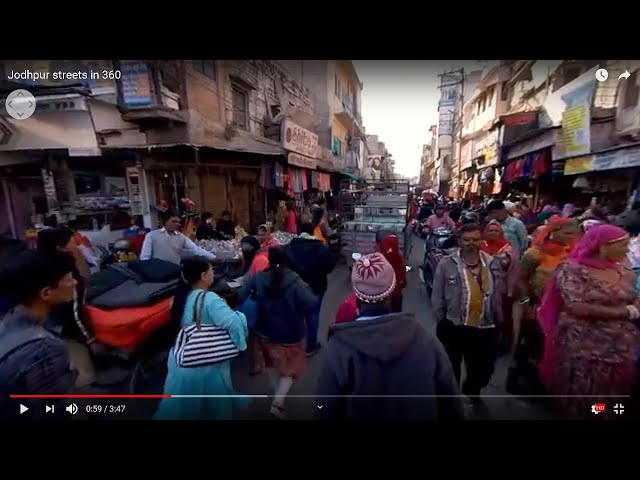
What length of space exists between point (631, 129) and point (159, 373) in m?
2.89

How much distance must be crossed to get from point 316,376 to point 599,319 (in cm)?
159

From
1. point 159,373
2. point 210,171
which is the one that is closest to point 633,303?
point 159,373

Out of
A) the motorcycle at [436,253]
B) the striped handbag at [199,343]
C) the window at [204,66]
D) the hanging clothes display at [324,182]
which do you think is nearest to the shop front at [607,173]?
the motorcycle at [436,253]

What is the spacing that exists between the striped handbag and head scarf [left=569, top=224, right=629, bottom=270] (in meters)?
1.82

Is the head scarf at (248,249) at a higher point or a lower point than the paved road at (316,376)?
higher

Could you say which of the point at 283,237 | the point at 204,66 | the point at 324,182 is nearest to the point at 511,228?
the point at 283,237

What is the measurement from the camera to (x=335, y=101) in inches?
130

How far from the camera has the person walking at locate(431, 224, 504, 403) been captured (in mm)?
1435

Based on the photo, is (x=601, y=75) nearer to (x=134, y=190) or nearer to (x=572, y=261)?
(x=572, y=261)

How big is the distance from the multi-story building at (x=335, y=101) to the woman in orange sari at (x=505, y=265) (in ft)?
4.23

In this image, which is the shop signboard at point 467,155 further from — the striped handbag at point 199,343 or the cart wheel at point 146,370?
the cart wheel at point 146,370

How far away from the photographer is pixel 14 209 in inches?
52.4

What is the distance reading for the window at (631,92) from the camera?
1121mm
